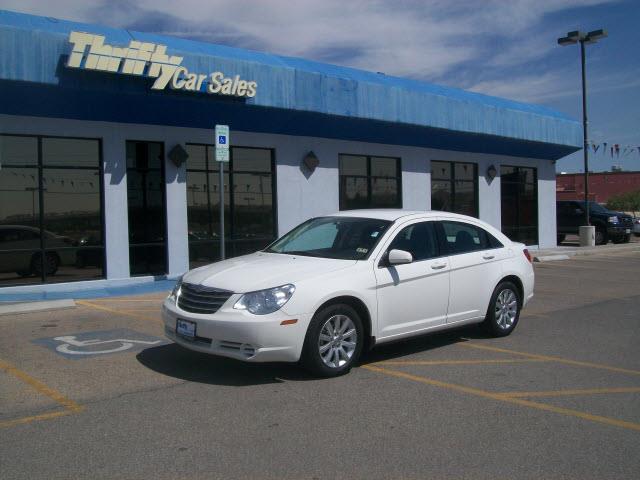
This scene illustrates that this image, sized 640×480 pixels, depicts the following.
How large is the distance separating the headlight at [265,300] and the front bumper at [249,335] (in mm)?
54

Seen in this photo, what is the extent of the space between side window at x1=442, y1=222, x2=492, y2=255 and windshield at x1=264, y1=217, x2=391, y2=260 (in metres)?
0.95

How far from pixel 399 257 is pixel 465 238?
5.58 ft

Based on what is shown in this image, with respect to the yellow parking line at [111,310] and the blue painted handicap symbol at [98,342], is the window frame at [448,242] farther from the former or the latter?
the yellow parking line at [111,310]

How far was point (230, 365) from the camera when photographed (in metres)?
7.05

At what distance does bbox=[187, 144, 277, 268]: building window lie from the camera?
14906 millimetres

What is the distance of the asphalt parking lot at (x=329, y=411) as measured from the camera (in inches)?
176

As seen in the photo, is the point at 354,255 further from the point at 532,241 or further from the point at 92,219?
the point at 532,241

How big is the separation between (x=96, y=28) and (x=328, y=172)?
6.66 metres

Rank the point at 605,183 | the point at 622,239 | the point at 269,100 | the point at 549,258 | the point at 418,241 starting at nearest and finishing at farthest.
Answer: the point at 418,241 < the point at 269,100 < the point at 549,258 < the point at 622,239 < the point at 605,183

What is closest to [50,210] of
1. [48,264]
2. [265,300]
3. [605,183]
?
[48,264]

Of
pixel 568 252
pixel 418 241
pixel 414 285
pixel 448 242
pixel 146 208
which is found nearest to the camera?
pixel 414 285

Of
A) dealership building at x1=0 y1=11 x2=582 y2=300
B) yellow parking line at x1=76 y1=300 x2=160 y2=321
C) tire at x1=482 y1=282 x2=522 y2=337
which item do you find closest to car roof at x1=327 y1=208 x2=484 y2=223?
tire at x1=482 y1=282 x2=522 y2=337

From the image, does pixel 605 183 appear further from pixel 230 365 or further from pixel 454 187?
pixel 230 365

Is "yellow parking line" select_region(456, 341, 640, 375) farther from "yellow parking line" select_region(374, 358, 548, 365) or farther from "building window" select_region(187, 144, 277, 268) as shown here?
"building window" select_region(187, 144, 277, 268)
